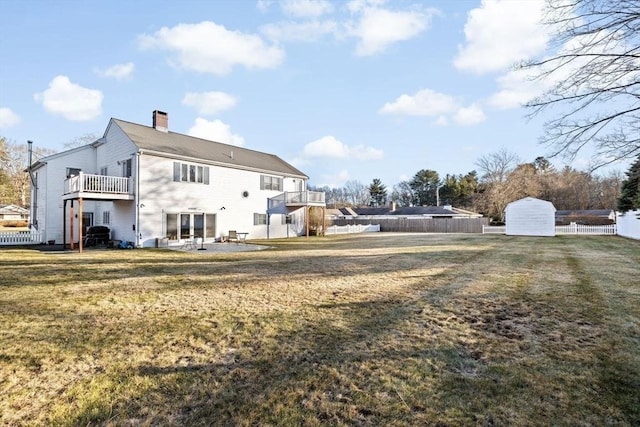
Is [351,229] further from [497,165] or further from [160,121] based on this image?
[497,165]

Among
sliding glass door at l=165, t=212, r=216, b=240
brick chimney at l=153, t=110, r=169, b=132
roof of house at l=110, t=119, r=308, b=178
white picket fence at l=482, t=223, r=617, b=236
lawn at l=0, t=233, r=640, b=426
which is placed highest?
brick chimney at l=153, t=110, r=169, b=132

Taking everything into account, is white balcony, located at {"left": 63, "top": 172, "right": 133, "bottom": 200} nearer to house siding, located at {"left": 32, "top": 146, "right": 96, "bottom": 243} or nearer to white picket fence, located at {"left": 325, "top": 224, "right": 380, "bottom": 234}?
house siding, located at {"left": 32, "top": 146, "right": 96, "bottom": 243}

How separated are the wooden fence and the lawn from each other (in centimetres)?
2668

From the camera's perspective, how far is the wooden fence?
33.1 m

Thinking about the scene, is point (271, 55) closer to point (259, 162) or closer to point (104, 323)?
point (259, 162)

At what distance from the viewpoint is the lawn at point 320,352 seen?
2.81 m

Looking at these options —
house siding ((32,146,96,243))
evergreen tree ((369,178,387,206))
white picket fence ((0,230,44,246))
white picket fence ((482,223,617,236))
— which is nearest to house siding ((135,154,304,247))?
house siding ((32,146,96,243))

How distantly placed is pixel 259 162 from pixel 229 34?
33.0 ft

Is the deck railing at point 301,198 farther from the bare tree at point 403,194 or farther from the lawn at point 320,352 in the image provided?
the bare tree at point 403,194

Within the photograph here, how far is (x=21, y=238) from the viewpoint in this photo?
696 inches

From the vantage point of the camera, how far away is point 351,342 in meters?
4.23

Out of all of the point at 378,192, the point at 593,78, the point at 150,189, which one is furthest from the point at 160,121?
the point at 378,192

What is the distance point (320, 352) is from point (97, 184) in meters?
16.1

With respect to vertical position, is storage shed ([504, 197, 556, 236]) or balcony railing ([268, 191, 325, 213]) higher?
balcony railing ([268, 191, 325, 213])
